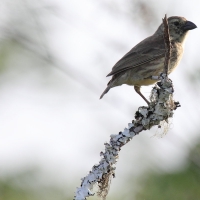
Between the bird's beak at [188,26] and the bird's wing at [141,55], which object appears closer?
the bird's wing at [141,55]

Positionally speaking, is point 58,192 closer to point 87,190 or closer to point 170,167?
point 170,167

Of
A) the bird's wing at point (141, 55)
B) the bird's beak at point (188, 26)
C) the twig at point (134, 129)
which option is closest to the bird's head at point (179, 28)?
the bird's beak at point (188, 26)

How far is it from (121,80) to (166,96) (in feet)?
8.73

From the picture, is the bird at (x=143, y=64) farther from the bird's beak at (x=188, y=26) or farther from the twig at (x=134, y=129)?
the twig at (x=134, y=129)

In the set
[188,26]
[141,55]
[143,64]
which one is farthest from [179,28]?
[143,64]

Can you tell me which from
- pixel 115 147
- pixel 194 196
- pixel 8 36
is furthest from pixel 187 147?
pixel 8 36

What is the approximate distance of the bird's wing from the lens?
7.40 meters

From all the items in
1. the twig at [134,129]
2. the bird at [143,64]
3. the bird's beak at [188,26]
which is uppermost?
the bird's beak at [188,26]

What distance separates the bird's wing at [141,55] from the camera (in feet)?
24.3

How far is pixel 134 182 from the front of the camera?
227 inches

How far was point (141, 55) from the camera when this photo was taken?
25.4 feet

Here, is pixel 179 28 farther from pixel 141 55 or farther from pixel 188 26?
pixel 141 55

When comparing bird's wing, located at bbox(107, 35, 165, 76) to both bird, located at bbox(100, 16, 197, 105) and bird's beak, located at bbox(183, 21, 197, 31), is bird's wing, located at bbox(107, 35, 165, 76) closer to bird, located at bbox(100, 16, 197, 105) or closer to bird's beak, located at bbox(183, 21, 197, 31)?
bird, located at bbox(100, 16, 197, 105)

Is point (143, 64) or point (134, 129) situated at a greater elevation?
point (143, 64)
